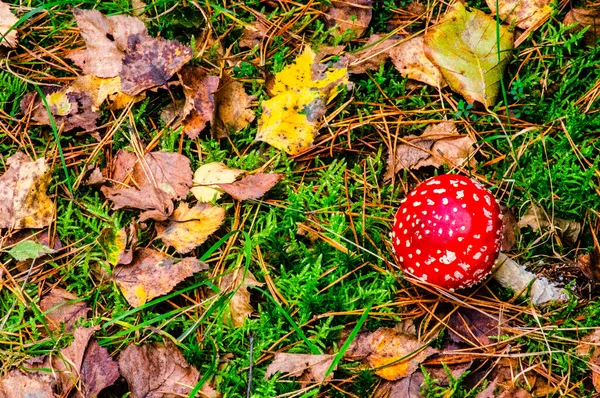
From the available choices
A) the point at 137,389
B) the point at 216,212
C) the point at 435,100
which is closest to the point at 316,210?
the point at 216,212

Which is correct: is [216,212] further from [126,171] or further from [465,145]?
[465,145]

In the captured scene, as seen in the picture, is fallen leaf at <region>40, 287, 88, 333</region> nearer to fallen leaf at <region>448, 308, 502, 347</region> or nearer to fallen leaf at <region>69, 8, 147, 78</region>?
fallen leaf at <region>69, 8, 147, 78</region>

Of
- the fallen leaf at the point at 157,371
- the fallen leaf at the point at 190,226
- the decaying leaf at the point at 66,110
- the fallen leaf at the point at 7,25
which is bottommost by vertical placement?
the fallen leaf at the point at 157,371

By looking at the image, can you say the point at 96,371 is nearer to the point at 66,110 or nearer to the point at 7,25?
the point at 66,110

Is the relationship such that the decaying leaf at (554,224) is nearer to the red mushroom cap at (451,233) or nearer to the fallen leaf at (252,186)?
the red mushroom cap at (451,233)

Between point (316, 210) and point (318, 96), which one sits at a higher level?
point (318, 96)

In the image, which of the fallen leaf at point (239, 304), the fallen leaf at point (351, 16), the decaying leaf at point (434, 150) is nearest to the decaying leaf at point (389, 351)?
the fallen leaf at point (239, 304)

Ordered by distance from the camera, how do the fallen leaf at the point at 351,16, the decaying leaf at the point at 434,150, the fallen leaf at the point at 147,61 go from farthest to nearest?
1. the fallen leaf at the point at 351,16
2. the fallen leaf at the point at 147,61
3. the decaying leaf at the point at 434,150
